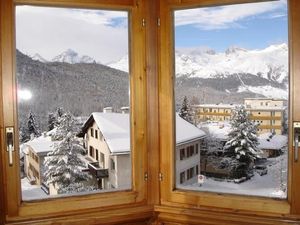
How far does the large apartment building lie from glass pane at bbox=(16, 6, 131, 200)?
1.56ft

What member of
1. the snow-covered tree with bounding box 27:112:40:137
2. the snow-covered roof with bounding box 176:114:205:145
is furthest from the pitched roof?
the snow-covered tree with bounding box 27:112:40:137

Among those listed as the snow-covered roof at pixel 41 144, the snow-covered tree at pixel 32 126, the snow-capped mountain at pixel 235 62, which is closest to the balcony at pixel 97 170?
the snow-covered roof at pixel 41 144

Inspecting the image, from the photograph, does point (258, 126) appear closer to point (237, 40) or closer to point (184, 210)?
point (237, 40)

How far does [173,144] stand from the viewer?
2320 millimetres

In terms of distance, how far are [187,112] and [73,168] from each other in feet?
2.49

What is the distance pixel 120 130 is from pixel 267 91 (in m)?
0.89

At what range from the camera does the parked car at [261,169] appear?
84.8 inches

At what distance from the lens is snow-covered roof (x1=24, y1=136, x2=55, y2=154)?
7.04 feet

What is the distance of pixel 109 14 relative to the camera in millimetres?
2256

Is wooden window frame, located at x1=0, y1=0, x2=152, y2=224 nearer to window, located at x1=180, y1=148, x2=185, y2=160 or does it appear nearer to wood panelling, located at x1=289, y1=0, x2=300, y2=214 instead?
window, located at x1=180, y1=148, x2=185, y2=160

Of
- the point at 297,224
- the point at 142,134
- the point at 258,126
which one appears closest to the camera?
the point at 297,224

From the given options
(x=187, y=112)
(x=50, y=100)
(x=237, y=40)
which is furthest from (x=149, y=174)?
(x=237, y=40)

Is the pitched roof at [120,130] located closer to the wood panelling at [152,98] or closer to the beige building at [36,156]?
the wood panelling at [152,98]

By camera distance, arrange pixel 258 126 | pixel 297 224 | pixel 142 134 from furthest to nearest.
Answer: pixel 142 134, pixel 258 126, pixel 297 224
